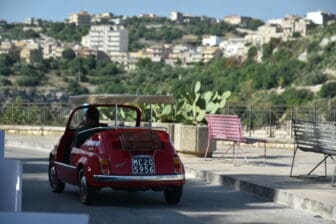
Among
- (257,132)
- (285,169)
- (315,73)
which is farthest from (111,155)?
(315,73)

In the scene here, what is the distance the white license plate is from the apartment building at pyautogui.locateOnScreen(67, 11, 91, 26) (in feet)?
421

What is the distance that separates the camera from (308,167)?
59.9 ft

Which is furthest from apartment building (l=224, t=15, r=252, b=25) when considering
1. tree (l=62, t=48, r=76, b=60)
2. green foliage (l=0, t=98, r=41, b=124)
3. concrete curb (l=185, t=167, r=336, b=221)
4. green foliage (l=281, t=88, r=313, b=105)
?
concrete curb (l=185, t=167, r=336, b=221)

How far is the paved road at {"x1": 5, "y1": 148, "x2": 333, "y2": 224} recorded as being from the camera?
447 inches

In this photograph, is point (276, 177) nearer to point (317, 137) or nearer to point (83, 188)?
point (317, 137)

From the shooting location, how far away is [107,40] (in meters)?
121

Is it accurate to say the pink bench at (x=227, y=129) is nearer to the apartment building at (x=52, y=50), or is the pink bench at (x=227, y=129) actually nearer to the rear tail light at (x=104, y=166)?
the rear tail light at (x=104, y=166)

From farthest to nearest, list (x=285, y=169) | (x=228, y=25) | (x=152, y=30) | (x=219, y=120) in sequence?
1. (x=228, y=25)
2. (x=152, y=30)
3. (x=219, y=120)
4. (x=285, y=169)

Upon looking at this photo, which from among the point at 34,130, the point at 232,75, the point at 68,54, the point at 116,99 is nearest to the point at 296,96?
the point at 232,75

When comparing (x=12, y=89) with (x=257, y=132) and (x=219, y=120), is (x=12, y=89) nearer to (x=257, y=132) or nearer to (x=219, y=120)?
(x=257, y=132)

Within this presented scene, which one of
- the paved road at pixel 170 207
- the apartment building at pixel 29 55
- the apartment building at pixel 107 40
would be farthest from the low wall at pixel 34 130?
the apartment building at pixel 107 40

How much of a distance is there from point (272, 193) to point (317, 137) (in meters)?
1.69

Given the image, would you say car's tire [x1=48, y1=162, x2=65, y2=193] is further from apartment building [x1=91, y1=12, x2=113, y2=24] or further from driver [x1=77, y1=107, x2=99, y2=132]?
apartment building [x1=91, y1=12, x2=113, y2=24]

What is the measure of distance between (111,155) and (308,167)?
7.18m
